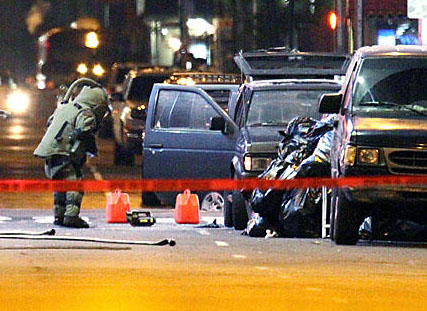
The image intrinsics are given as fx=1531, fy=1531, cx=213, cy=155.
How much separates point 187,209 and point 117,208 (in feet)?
2.82

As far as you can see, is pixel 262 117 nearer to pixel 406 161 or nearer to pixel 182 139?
pixel 182 139

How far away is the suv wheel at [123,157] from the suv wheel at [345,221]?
15388 millimetres

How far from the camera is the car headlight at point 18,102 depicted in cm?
5695

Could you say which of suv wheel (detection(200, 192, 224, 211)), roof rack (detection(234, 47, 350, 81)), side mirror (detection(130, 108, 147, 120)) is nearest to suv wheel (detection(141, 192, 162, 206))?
suv wheel (detection(200, 192, 224, 211))

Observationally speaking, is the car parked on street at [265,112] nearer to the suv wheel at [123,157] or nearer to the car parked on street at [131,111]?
the car parked on street at [131,111]

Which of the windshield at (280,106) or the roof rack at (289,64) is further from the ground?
the roof rack at (289,64)

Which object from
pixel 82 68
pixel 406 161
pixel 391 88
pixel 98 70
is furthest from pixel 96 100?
pixel 82 68

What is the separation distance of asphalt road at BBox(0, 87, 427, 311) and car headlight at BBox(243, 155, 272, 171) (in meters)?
0.84

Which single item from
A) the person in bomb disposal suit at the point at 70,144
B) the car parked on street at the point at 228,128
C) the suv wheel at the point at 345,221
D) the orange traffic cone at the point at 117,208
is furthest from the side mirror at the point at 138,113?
the suv wheel at the point at 345,221

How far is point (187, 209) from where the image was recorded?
18844 millimetres

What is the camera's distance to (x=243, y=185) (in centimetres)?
1677

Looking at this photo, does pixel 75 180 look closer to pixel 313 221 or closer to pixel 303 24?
pixel 313 221

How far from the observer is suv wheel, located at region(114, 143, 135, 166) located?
30391 mm

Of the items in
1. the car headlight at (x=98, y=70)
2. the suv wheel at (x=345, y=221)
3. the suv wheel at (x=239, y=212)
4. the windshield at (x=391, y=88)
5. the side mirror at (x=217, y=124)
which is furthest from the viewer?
the car headlight at (x=98, y=70)
